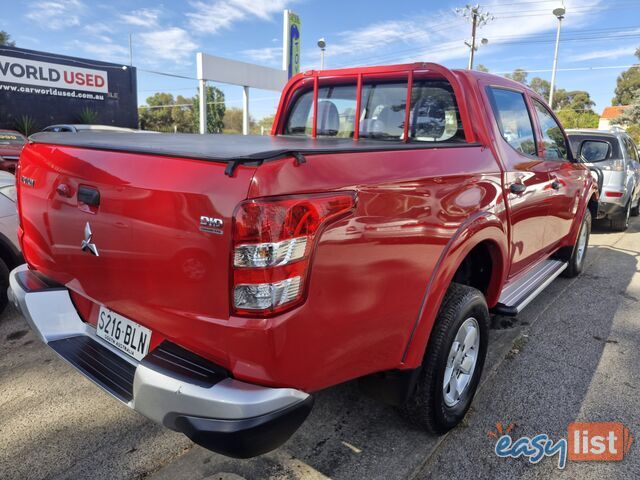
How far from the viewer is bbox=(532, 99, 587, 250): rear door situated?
3812 millimetres

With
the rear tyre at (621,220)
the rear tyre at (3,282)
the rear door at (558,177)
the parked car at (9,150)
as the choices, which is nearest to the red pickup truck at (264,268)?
the rear door at (558,177)

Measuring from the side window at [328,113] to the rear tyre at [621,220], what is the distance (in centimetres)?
653

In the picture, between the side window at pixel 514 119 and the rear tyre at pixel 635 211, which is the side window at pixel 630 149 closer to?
the rear tyre at pixel 635 211

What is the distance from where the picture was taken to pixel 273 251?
1520 mm

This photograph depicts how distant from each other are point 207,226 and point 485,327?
73.0 inches

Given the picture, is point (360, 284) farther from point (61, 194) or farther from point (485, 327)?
point (61, 194)

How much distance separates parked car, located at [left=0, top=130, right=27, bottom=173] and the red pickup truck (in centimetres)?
805

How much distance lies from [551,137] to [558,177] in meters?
0.44

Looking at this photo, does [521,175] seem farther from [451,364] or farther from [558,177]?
[451,364]

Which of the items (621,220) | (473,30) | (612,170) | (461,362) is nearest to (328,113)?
(461,362)

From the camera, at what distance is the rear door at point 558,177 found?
150 inches

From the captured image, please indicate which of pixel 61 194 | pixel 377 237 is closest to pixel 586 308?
pixel 377 237

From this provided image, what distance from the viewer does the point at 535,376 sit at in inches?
124

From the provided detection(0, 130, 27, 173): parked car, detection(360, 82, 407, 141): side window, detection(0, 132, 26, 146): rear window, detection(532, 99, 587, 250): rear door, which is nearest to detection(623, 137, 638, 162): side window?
detection(532, 99, 587, 250): rear door
